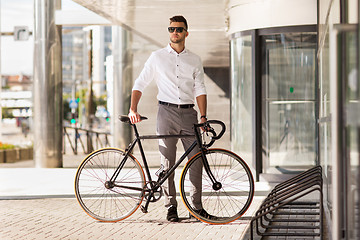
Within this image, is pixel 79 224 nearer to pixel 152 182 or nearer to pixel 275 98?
pixel 152 182

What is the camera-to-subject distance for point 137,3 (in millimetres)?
12766

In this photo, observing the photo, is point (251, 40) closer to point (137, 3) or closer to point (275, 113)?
point (275, 113)

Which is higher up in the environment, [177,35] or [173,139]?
[177,35]

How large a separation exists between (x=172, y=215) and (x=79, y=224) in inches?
32.5

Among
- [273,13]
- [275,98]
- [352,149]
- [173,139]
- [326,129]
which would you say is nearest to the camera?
[352,149]

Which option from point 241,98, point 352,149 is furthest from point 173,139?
point 241,98

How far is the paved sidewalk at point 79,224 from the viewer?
568 centimetres

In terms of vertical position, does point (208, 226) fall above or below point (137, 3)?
below

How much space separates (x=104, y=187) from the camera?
6.28m

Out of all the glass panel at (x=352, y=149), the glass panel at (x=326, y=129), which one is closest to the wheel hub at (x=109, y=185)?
the glass panel at (x=326, y=129)

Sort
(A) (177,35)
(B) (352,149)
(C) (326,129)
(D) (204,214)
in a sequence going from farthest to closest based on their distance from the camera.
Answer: (A) (177,35) → (D) (204,214) → (C) (326,129) → (B) (352,149)

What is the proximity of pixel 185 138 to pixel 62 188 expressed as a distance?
4272mm

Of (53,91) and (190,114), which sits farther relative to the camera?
(53,91)

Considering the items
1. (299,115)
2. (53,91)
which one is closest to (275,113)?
(299,115)
